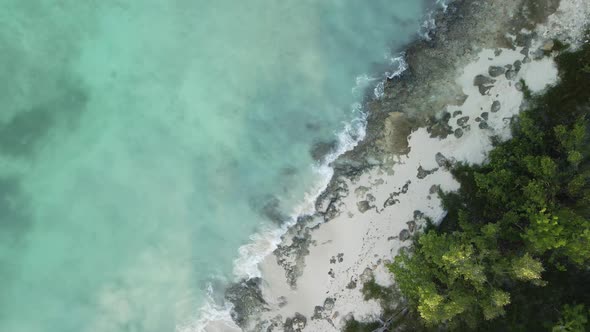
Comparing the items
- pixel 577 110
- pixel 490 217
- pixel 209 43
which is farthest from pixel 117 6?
pixel 577 110

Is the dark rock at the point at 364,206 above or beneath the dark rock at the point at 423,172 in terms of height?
above

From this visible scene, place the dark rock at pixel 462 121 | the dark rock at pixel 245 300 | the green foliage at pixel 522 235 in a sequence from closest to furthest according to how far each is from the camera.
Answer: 1. the green foliage at pixel 522 235
2. the dark rock at pixel 462 121
3. the dark rock at pixel 245 300

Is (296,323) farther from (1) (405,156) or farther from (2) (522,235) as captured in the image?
(2) (522,235)

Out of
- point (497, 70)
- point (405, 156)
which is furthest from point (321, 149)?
point (497, 70)

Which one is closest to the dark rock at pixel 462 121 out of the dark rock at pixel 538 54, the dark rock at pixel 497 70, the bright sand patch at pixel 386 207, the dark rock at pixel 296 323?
the bright sand patch at pixel 386 207

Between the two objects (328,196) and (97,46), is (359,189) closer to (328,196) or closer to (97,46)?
(328,196)

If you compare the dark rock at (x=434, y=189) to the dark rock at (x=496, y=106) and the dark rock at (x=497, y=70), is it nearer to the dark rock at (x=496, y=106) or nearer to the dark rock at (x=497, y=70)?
the dark rock at (x=496, y=106)
